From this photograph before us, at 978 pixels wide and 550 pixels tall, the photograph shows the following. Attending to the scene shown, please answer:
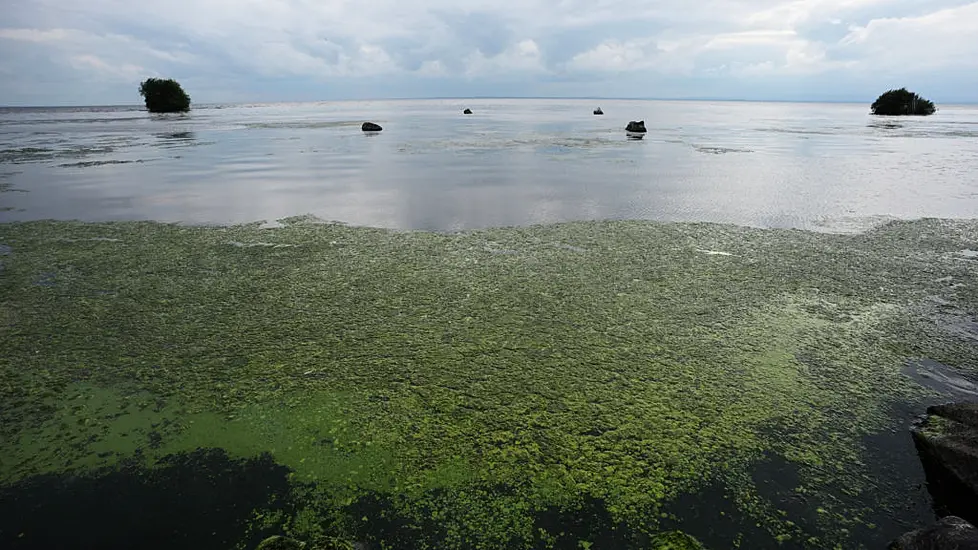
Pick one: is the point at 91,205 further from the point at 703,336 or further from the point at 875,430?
the point at 875,430

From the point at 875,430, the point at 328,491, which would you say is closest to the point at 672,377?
the point at 875,430

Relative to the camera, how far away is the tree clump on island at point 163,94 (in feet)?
182

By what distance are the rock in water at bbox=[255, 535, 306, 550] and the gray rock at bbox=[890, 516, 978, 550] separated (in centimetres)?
223

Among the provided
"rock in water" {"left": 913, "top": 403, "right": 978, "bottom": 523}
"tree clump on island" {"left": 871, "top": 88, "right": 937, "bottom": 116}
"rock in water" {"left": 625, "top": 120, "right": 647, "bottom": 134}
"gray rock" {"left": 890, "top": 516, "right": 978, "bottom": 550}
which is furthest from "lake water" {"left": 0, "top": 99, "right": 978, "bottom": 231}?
"tree clump on island" {"left": 871, "top": 88, "right": 937, "bottom": 116}

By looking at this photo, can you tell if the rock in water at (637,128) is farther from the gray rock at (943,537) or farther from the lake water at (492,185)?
the gray rock at (943,537)

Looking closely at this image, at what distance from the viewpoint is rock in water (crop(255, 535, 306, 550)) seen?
194 cm

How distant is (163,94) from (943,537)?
2674 inches

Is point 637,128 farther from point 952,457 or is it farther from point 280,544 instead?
point 280,544

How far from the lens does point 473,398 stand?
306cm

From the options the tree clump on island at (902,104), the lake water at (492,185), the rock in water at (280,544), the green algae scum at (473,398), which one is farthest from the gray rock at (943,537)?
the tree clump on island at (902,104)

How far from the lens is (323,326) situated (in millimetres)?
4020

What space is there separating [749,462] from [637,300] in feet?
6.78

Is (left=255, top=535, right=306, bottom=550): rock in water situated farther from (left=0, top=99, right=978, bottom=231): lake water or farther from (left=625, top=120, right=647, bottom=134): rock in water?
(left=625, top=120, right=647, bottom=134): rock in water

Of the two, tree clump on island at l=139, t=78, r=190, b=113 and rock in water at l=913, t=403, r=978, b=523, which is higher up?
tree clump on island at l=139, t=78, r=190, b=113
